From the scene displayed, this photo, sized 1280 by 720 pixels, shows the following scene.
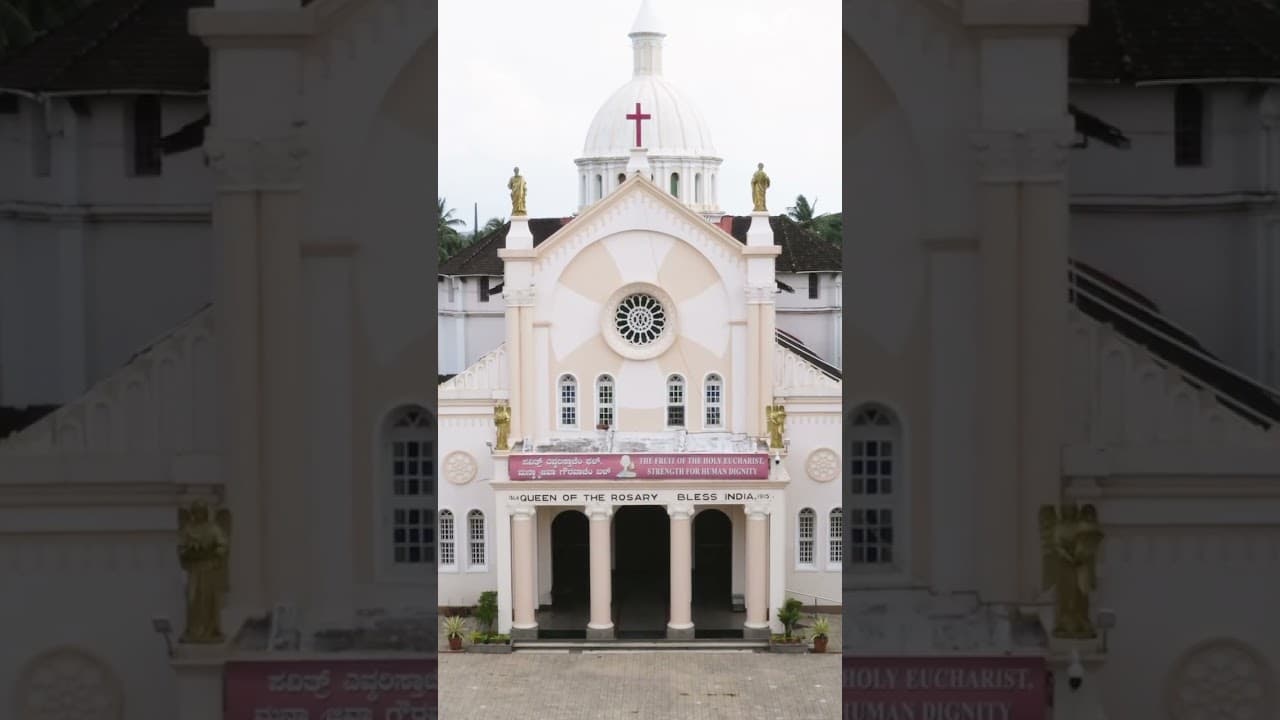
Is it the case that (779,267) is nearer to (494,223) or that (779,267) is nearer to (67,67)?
(494,223)

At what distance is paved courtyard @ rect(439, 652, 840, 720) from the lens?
74.8 ft

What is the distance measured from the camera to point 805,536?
28.9 metres

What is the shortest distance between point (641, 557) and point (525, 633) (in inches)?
150

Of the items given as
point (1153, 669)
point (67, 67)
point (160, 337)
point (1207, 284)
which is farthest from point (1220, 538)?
point (67, 67)

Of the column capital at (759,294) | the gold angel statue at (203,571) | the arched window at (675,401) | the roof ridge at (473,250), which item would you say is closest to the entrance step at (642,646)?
the arched window at (675,401)

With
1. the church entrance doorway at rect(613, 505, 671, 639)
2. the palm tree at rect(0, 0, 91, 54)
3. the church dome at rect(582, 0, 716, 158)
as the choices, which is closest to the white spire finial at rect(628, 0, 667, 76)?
the church dome at rect(582, 0, 716, 158)

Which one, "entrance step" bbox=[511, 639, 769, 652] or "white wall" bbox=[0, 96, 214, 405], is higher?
"white wall" bbox=[0, 96, 214, 405]

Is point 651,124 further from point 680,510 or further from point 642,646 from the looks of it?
point 642,646

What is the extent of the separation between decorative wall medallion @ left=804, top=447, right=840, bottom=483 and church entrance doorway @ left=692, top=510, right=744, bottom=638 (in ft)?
5.74

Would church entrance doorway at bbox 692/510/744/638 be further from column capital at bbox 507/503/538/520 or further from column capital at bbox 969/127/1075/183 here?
column capital at bbox 969/127/1075/183

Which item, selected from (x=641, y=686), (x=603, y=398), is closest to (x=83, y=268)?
(x=641, y=686)

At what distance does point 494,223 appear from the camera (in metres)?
46.9

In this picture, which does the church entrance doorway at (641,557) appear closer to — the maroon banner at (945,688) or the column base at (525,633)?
the column base at (525,633)

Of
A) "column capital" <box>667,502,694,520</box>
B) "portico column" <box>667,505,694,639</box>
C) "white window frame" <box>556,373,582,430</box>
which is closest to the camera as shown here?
"portico column" <box>667,505,694,639</box>
